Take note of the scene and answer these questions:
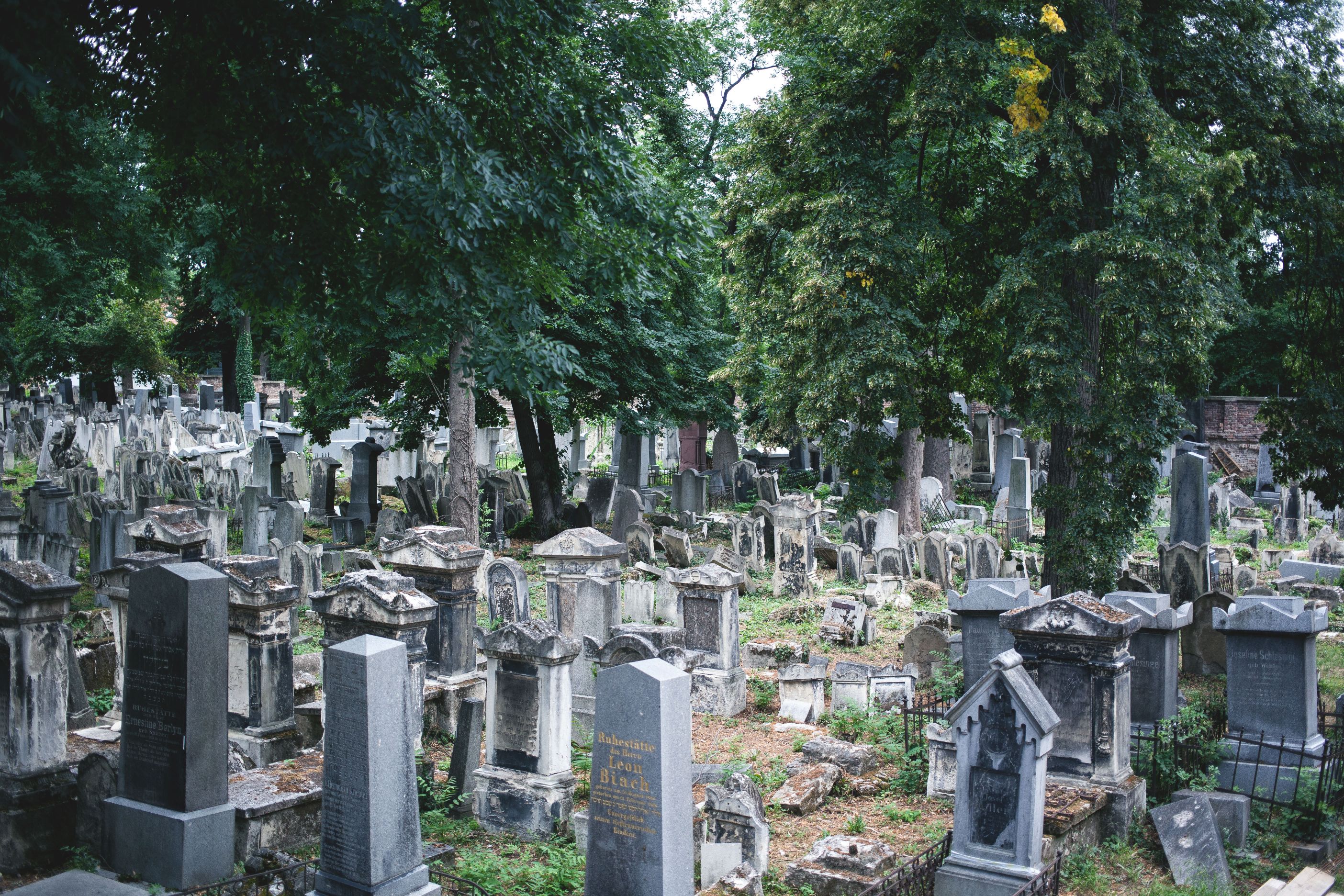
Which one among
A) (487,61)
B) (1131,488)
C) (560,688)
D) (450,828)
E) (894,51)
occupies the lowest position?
(450,828)

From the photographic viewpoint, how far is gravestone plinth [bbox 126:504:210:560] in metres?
11.0

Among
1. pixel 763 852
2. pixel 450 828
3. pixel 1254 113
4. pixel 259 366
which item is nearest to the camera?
pixel 763 852

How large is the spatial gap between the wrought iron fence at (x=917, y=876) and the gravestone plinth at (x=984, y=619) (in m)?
3.07

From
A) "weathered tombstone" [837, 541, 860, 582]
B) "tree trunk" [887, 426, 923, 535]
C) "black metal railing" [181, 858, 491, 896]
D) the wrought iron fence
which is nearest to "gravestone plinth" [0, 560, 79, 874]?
"black metal railing" [181, 858, 491, 896]

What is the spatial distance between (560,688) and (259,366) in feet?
172

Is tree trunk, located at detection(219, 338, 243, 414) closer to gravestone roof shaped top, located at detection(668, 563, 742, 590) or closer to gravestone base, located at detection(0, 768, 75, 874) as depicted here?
gravestone roof shaped top, located at detection(668, 563, 742, 590)

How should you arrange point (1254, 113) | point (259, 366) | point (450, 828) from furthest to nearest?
point (259, 366) → point (1254, 113) → point (450, 828)

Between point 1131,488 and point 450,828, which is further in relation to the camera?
point 1131,488

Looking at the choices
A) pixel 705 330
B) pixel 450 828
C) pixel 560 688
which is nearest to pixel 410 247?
pixel 560 688

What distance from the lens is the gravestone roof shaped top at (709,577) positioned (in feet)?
38.7

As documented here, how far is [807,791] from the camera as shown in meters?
8.64

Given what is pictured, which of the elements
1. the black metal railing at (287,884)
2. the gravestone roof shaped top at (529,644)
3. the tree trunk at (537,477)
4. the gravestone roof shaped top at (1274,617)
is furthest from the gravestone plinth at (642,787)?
the tree trunk at (537,477)

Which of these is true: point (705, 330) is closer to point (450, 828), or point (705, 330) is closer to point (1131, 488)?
point (1131, 488)

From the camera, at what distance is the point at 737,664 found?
472 inches
